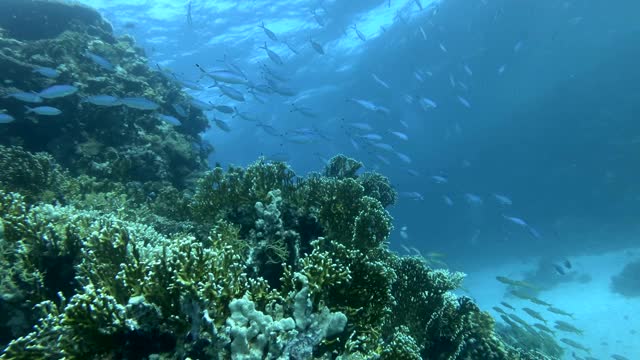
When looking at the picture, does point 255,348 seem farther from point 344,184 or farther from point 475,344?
point 475,344

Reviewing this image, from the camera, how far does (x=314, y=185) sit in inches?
273

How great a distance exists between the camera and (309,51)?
34.4m

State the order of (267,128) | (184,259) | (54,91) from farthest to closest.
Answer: (267,128) < (54,91) < (184,259)

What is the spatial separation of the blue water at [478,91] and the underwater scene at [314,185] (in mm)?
164

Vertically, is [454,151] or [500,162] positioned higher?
[454,151]

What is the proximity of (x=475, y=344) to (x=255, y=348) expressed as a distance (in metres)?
5.36

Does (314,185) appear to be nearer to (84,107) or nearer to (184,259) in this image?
(184,259)

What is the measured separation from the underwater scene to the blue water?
0.54ft

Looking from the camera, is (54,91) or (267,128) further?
(267,128)

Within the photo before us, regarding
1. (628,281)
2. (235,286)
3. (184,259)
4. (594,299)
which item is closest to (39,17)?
(184,259)

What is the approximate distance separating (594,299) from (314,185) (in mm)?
49606

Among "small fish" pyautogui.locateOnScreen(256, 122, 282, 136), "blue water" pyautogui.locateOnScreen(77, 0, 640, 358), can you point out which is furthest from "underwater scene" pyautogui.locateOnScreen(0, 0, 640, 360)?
"small fish" pyautogui.locateOnScreen(256, 122, 282, 136)

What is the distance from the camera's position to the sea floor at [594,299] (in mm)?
37938

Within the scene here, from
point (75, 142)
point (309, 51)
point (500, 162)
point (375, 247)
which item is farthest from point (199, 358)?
point (500, 162)
